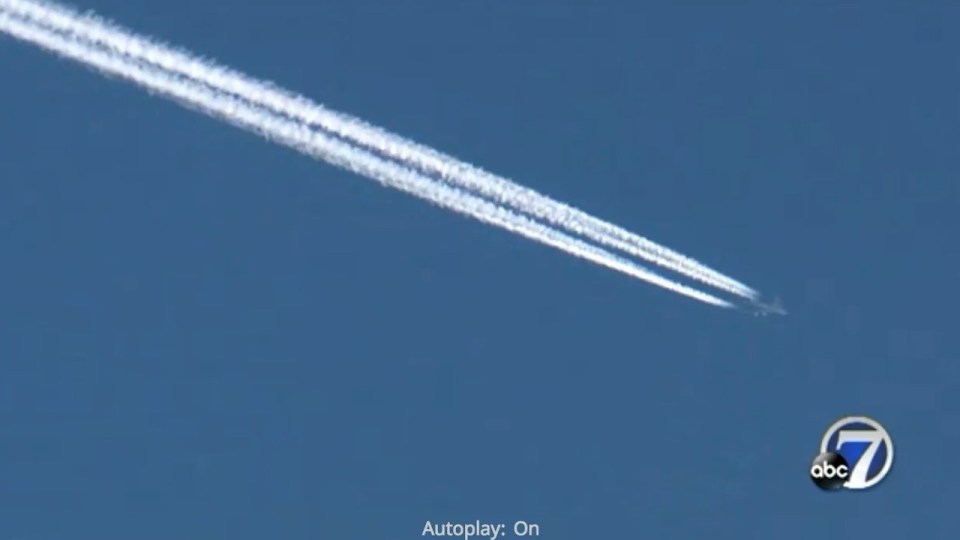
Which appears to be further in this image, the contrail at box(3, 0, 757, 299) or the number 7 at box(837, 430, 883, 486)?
the number 7 at box(837, 430, 883, 486)

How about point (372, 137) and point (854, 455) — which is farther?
point (854, 455)

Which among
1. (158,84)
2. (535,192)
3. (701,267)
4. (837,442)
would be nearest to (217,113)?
(158,84)

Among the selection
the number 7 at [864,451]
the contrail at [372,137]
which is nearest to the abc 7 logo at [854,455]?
the number 7 at [864,451]

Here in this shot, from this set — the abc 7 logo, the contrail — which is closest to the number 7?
the abc 7 logo

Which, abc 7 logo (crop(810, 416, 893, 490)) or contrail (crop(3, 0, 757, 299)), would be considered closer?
contrail (crop(3, 0, 757, 299))

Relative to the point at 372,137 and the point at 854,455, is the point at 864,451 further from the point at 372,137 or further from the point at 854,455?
the point at 372,137

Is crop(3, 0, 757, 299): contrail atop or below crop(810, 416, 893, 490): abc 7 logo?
atop

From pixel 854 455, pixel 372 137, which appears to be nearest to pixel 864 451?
pixel 854 455

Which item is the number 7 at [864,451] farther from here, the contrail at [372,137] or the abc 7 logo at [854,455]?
the contrail at [372,137]

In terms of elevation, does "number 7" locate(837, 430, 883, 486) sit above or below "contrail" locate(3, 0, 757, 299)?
below

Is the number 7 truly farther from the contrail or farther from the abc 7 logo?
the contrail
